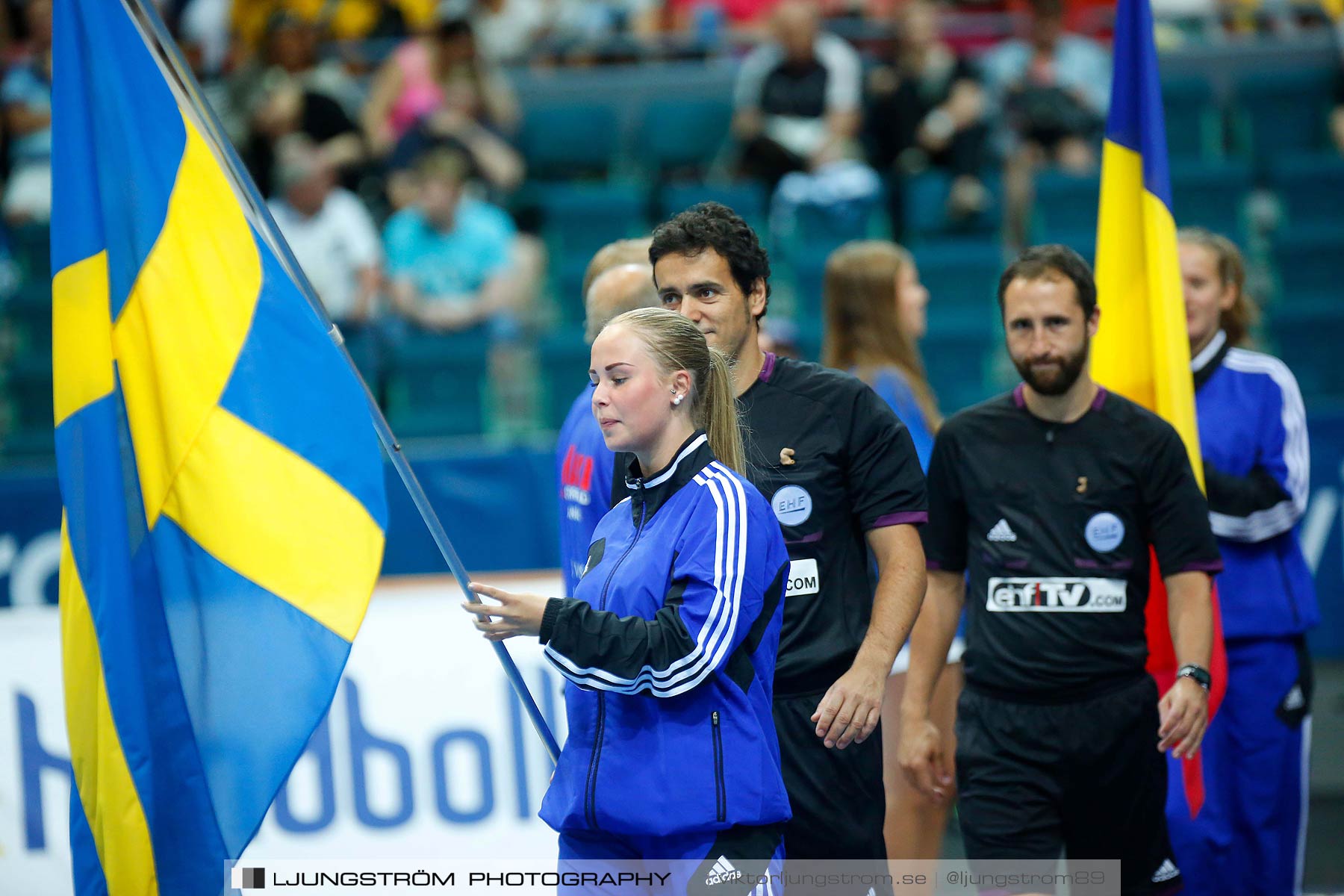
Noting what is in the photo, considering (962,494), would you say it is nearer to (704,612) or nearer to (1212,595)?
(1212,595)

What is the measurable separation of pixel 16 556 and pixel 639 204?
4962mm

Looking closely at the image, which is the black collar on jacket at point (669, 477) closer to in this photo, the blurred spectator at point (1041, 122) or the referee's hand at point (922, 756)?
the referee's hand at point (922, 756)

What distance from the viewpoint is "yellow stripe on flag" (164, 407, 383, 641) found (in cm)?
370

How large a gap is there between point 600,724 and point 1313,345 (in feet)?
26.7

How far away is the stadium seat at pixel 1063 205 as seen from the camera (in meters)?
10.3

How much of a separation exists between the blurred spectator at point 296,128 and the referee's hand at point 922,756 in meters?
7.04

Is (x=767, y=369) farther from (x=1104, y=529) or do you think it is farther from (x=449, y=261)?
(x=449, y=261)

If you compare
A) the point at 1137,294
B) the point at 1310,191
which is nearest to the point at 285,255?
the point at 1137,294

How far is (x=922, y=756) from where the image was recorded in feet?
13.4

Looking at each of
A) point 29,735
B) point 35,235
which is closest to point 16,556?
point 29,735

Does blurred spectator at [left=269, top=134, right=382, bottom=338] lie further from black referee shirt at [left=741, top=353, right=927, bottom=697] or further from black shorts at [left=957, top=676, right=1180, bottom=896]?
black shorts at [left=957, top=676, right=1180, bottom=896]

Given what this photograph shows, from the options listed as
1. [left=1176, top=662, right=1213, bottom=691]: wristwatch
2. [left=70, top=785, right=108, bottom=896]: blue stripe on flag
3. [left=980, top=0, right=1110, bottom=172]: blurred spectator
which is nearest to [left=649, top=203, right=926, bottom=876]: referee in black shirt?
[left=1176, top=662, right=1213, bottom=691]: wristwatch

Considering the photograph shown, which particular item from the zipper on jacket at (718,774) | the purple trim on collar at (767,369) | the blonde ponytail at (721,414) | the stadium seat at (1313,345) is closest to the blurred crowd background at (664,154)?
the stadium seat at (1313,345)

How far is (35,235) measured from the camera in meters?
10.0
